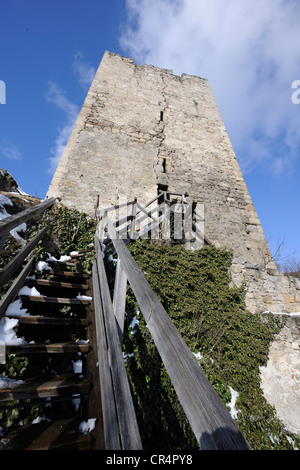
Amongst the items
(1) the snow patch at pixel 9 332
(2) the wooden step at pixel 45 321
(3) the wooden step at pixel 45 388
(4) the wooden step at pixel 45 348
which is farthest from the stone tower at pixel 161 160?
(1) the snow patch at pixel 9 332

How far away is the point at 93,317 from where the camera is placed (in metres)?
2.28

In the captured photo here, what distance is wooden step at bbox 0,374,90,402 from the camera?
1.42 metres

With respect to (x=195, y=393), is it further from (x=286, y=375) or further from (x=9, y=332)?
(x=286, y=375)

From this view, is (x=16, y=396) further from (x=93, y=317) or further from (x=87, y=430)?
(x=93, y=317)

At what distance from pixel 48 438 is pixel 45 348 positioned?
0.70m

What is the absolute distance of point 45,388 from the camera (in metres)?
1.47

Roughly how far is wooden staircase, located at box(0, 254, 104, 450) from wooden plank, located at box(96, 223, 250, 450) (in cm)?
87

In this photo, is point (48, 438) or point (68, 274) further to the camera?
point (68, 274)

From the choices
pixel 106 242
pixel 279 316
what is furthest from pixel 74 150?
pixel 279 316

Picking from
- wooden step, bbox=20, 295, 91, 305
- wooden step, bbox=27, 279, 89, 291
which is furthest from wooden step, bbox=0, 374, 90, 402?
wooden step, bbox=27, 279, 89, 291

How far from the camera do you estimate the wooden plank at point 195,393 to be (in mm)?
550

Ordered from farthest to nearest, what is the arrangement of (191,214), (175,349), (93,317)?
(191,214), (93,317), (175,349)

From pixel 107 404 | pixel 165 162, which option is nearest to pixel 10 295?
pixel 107 404
